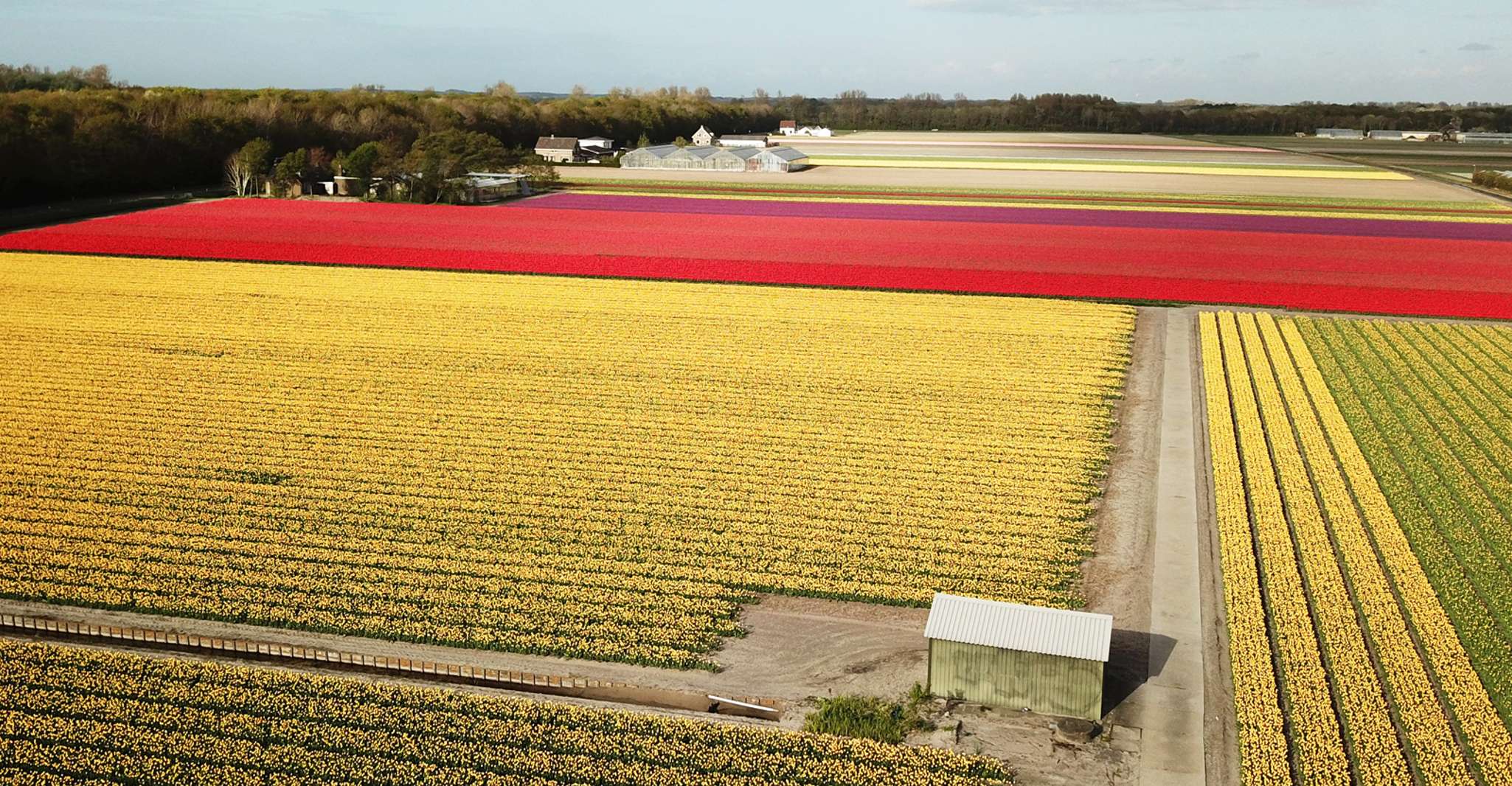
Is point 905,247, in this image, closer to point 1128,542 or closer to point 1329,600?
point 1128,542

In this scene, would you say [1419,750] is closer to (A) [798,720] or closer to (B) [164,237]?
(A) [798,720]

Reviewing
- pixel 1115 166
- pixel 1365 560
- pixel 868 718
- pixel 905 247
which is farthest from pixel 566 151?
pixel 868 718

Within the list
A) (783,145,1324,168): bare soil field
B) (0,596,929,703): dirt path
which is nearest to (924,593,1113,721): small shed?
(0,596,929,703): dirt path

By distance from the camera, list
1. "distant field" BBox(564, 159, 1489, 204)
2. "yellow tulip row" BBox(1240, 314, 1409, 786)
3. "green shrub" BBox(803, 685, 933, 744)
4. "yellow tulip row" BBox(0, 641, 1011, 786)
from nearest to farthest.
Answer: "yellow tulip row" BBox(0, 641, 1011, 786)
"yellow tulip row" BBox(1240, 314, 1409, 786)
"green shrub" BBox(803, 685, 933, 744)
"distant field" BBox(564, 159, 1489, 204)

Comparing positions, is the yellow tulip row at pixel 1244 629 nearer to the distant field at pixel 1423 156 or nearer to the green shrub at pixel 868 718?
the green shrub at pixel 868 718

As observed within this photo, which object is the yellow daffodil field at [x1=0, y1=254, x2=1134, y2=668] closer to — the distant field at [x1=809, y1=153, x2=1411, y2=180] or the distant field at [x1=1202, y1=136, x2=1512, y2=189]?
the distant field at [x1=809, y1=153, x2=1411, y2=180]

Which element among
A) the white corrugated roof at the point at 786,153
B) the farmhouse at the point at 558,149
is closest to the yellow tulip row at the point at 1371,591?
the white corrugated roof at the point at 786,153
